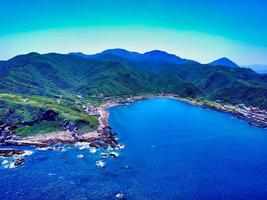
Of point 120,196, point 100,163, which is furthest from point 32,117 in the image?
point 120,196

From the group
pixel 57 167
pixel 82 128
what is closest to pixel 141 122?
pixel 82 128

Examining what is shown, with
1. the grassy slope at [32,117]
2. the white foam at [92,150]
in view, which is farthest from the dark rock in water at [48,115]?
the white foam at [92,150]

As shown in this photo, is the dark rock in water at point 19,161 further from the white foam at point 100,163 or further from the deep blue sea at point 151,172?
the white foam at point 100,163

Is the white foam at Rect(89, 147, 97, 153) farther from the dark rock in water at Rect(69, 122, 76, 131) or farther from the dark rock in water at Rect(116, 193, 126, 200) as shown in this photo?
the dark rock in water at Rect(116, 193, 126, 200)

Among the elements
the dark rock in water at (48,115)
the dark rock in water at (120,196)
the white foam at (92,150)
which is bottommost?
the dark rock in water at (120,196)

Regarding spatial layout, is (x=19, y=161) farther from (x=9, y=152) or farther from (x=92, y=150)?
(x=92, y=150)
